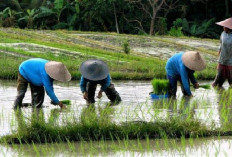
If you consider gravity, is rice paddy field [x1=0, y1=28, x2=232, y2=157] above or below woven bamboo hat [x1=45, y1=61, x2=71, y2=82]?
below

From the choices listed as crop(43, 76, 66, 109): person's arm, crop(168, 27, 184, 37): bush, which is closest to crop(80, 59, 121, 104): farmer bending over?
crop(43, 76, 66, 109): person's arm

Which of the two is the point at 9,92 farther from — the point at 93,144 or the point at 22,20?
the point at 22,20

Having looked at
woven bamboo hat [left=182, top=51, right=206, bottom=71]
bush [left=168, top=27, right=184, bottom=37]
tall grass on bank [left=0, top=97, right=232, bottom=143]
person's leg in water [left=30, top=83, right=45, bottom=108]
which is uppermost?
woven bamboo hat [left=182, top=51, right=206, bottom=71]

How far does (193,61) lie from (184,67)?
7.2 inches

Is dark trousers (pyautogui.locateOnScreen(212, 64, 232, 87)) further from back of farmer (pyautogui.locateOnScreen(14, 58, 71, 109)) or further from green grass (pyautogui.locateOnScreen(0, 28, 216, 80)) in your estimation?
back of farmer (pyautogui.locateOnScreen(14, 58, 71, 109))

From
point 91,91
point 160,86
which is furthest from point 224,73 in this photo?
point 91,91

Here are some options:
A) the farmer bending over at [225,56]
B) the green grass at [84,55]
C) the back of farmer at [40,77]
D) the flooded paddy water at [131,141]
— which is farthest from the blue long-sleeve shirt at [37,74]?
the farmer bending over at [225,56]

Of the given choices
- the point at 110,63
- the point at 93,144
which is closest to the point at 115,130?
the point at 93,144

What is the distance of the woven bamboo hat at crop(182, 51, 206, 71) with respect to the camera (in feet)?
28.1

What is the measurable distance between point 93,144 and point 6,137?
0.86 m

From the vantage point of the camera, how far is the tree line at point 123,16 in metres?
25.3

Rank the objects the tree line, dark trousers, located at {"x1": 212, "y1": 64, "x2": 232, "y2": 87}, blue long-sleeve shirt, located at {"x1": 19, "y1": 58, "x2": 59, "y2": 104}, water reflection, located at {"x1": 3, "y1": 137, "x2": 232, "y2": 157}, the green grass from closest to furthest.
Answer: water reflection, located at {"x1": 3, "y1": 137, "x2": 232, "y2": 157} → blue long-sleeve shirt, located at {"x1": 19, "y1": 58, "x2": 59, "y2": 104} → dark trousers, located at {"x1": 212, "y1": 64, "x2": 232, "y2": 87} → the green grass → the tree line

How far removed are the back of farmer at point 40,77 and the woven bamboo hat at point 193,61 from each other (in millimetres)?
1939

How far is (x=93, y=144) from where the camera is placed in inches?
228
